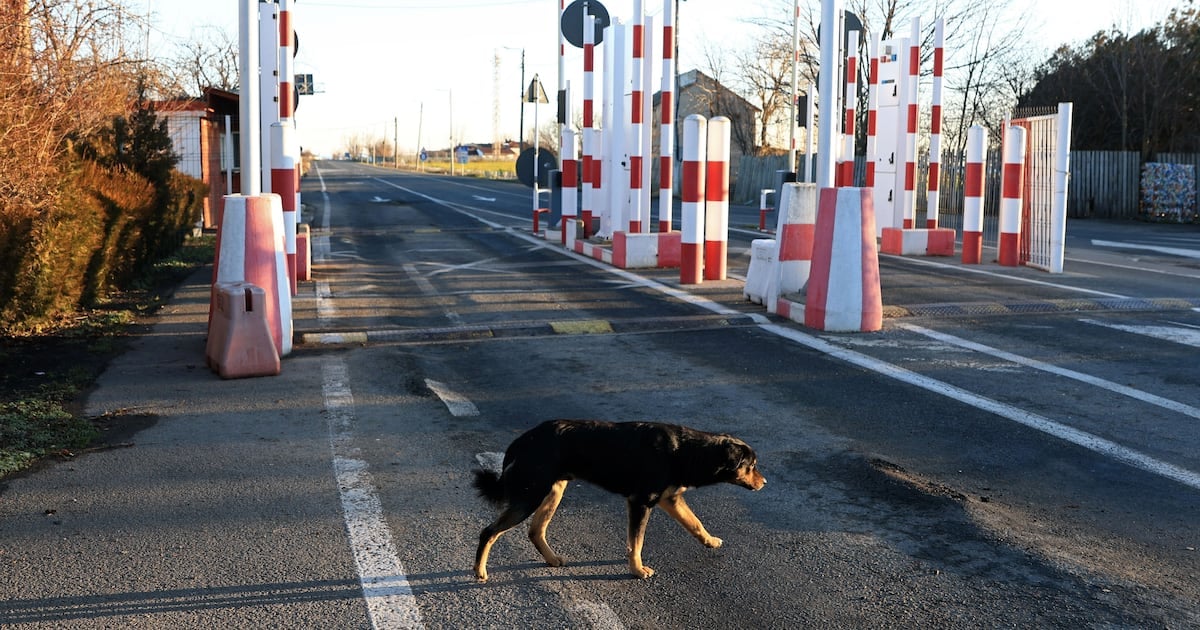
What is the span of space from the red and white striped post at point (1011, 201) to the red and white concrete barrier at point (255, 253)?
10553 millimetres

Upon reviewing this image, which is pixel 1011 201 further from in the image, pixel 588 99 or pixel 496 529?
pixel 496 529

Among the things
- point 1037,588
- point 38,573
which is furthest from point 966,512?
point 38,573

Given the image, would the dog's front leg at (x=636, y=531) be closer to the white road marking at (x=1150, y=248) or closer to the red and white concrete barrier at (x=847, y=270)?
the red and white concrete barrier at (x=847, y=270)

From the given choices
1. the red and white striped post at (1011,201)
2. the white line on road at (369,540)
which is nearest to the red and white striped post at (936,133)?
the red and white striped post at (1011,201)

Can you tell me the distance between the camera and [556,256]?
17.8 m

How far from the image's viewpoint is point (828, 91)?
33.6 ft

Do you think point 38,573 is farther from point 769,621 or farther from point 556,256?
point 556,256

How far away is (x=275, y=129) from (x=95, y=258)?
2.28m

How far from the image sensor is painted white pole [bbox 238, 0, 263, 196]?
9.09m

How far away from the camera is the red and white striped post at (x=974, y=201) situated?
52.9 feet

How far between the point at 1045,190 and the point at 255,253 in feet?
36.5

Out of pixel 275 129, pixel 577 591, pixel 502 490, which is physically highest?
pixel 275 129

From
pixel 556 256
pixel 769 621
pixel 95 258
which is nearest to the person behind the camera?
pixel 769 621

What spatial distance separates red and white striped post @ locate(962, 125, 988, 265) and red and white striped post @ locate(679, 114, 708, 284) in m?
4.85
